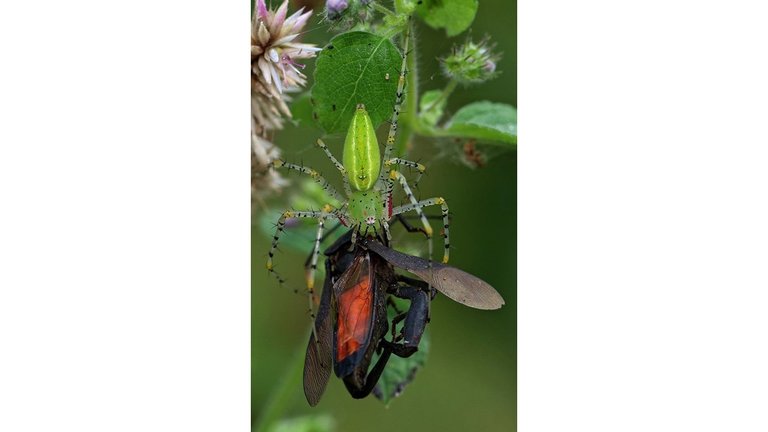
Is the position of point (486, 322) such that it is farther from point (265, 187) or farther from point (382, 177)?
point (265, 187)

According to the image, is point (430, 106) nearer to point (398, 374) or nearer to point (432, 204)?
point (432, 204)

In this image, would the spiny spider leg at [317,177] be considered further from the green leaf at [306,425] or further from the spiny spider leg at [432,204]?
the green leaf at [306,425]

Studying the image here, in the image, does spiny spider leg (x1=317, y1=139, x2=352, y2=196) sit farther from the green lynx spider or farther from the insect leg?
the insect leg

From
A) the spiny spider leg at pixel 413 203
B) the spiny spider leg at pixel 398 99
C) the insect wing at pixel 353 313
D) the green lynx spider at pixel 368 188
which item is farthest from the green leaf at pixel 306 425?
the spiny spider leg at pixel 398 99

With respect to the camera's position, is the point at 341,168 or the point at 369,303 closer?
the point at 369,303

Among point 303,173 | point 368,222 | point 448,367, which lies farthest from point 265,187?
point 448,367

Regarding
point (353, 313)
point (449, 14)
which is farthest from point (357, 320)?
point (449, 14)

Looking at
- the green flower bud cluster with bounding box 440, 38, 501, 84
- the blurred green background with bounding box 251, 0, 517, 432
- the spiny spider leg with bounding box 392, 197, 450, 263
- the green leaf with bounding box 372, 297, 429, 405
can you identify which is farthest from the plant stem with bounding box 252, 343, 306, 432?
the green flower bud cluster with bounding box 440, 38, 501, 84
